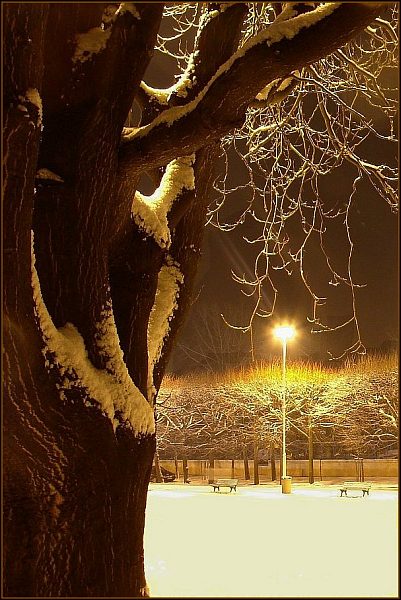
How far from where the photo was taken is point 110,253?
435 cm

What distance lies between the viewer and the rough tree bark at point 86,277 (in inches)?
137

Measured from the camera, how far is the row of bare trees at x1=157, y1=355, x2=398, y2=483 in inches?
1008

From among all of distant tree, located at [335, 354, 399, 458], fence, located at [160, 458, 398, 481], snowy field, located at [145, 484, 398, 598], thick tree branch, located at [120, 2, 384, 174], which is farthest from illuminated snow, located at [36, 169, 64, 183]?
fence, located at [160, 458, 398, 481]

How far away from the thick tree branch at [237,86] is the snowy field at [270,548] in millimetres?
2089

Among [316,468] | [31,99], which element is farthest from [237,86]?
[316,468]

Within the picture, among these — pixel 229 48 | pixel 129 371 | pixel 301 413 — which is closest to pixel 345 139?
pixel 229 48

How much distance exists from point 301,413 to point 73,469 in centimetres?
2305

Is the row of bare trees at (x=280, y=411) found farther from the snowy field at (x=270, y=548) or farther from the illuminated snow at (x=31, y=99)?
the illuminated snow at (x=31, y=99)

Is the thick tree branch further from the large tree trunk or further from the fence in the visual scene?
the fence

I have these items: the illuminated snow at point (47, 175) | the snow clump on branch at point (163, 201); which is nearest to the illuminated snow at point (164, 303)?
the snow clump on branch at point (163, 201)

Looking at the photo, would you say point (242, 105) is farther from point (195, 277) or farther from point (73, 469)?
point (73, 469)

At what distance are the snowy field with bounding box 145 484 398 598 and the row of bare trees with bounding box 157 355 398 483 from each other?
9591 millimetres

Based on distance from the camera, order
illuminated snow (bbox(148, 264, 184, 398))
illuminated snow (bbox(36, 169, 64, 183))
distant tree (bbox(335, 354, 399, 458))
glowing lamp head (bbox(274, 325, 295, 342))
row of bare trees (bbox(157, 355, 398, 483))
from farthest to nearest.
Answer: row of bare trees (bbox(157, 355, 398, 483)) < distant tree (bbox(335, 354, 399, 458)) < glowing lamp head (bbox(274, 325, 295, 342)) < illuminated snow (bbox(148, 264, 184, 398)) < illuminated snow (bbox(36, 169, 64, 183))

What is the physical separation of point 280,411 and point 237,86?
924 inches
